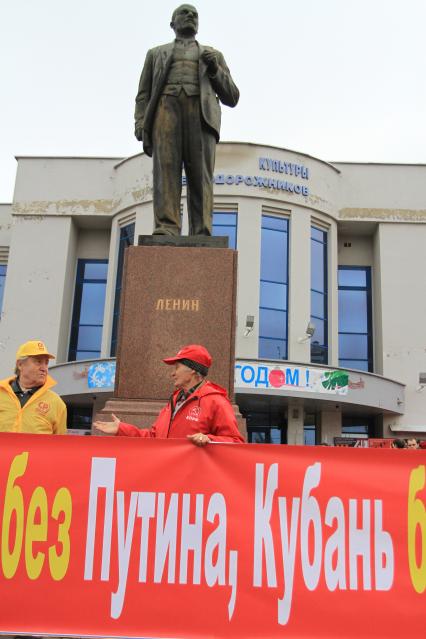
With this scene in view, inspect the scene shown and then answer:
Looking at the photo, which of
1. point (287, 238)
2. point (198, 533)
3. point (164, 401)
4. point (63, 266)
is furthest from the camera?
point (63, 266)

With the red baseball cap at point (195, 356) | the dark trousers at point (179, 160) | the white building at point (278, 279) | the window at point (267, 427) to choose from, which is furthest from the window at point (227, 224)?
the red baseball cap at point (195, 356)

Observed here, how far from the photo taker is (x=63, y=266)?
2692 centimetres

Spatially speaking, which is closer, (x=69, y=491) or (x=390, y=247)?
(x=69, y=491)

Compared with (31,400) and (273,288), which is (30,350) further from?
(273,288)

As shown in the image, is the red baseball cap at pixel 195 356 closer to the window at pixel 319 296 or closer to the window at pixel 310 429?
the window at pixel 319 296

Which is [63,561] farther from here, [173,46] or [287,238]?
[287,238]

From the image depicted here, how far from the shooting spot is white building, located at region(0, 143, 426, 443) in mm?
23547

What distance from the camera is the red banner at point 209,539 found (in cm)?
324

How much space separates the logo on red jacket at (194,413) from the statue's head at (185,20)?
4.75 m

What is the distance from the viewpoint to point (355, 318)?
2742 centimetres

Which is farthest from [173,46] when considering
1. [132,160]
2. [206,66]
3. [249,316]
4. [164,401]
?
[132,160]

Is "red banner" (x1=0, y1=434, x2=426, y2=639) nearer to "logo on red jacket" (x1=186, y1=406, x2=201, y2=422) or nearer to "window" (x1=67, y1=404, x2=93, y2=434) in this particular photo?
"logo on red jacket" (x1=186, y1=406, x2=201, y2=422)

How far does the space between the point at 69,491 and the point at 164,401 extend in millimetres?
2196

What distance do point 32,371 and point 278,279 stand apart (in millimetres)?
20572
